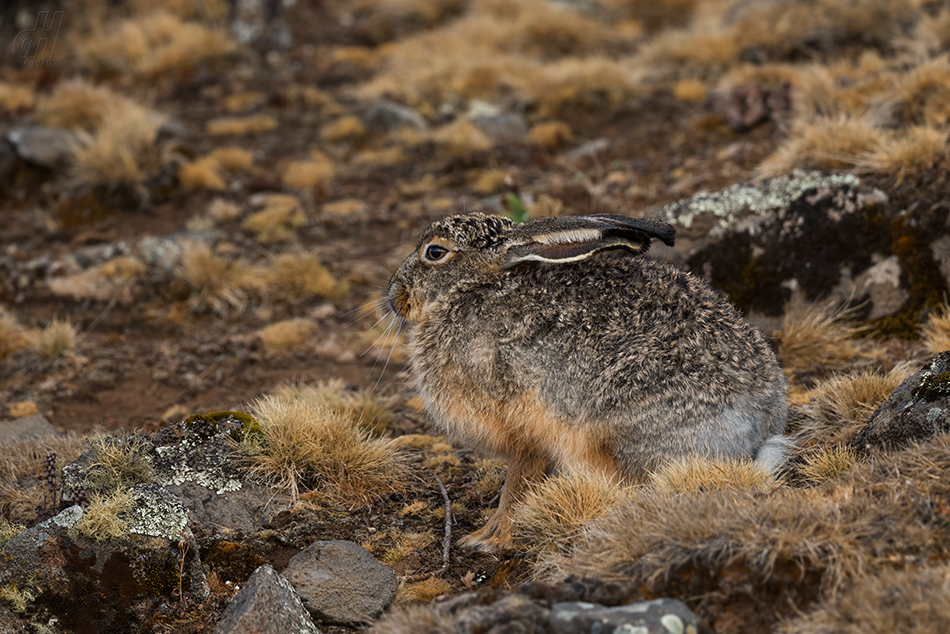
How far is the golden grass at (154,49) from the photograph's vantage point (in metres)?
18.1

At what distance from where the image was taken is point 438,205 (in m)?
12.2

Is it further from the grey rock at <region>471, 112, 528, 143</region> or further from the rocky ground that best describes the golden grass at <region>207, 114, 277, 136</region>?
the grey rock at <region>471, 112, 528, 143</region>

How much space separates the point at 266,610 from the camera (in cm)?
452

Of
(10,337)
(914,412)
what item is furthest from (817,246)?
(10,337)

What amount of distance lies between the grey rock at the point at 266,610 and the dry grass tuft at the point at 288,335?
16.3 ft

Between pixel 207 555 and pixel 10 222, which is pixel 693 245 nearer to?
pixel 207 555

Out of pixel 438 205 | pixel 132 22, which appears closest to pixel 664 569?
pixel 438 205

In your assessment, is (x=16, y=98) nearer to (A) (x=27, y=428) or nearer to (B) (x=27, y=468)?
(A) (x=27, y=428)

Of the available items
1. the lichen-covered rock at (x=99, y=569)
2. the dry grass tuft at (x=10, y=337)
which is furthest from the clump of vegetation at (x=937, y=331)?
the dry grass tuft at (x=10, y=337)

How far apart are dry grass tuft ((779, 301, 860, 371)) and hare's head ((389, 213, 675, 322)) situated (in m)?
2.41

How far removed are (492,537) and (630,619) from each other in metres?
2.09

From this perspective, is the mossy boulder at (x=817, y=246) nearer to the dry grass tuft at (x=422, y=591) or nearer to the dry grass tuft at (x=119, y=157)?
the dry grass tuft at (x=422, y=591)

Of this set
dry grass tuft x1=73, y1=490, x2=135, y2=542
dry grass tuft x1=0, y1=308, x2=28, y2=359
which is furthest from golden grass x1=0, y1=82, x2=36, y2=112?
dry grass tuft x1=73, y1=490, x2=135, y2=542

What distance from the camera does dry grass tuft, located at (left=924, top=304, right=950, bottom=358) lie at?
670 cm
